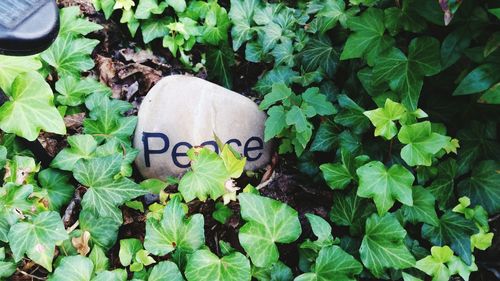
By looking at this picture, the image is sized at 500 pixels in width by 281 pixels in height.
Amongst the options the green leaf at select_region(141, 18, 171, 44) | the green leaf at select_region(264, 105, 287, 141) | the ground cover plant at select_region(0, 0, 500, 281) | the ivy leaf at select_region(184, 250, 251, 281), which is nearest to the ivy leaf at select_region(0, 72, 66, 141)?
the ground cover plant at select_region(0, 0, 500, 281)

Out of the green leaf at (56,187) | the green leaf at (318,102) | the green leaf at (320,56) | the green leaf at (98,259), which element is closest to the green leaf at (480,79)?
the green leaf at (318,102)

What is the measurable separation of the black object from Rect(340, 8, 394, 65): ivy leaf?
3.72 ft

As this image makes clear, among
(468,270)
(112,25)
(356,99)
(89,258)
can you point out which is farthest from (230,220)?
(112,25)

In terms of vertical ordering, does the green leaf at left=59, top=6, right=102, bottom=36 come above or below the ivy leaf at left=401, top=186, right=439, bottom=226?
above

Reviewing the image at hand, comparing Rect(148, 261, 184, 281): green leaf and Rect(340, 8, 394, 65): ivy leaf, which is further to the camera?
Rect(340, 8, 394, 65): ivy leaf

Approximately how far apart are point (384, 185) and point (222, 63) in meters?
1.12

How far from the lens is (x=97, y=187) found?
170 cm

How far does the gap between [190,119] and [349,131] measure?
2.17ft

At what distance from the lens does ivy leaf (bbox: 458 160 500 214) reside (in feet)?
5.88

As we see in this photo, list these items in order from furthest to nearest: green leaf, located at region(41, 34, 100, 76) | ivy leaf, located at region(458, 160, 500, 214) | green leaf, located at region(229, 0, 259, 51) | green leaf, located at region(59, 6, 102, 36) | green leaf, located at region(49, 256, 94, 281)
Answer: green leaf, located at region(229, 0, 259, 51), green leaf, located at region(59, 6, 102, 36), green leaf, located at region(41, 34, 100, 76), ivy leaf, located at region(458, 160, 500, 214), green leaf, located at region(49, 256, 94, 281)

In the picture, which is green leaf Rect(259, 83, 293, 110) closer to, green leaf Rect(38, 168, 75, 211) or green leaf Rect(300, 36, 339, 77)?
green leaf Rect(300, 36, 339, 77)

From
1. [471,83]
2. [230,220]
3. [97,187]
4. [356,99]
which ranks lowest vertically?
[230,220]

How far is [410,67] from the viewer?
1760mm

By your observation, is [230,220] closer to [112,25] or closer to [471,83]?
[471,83]
